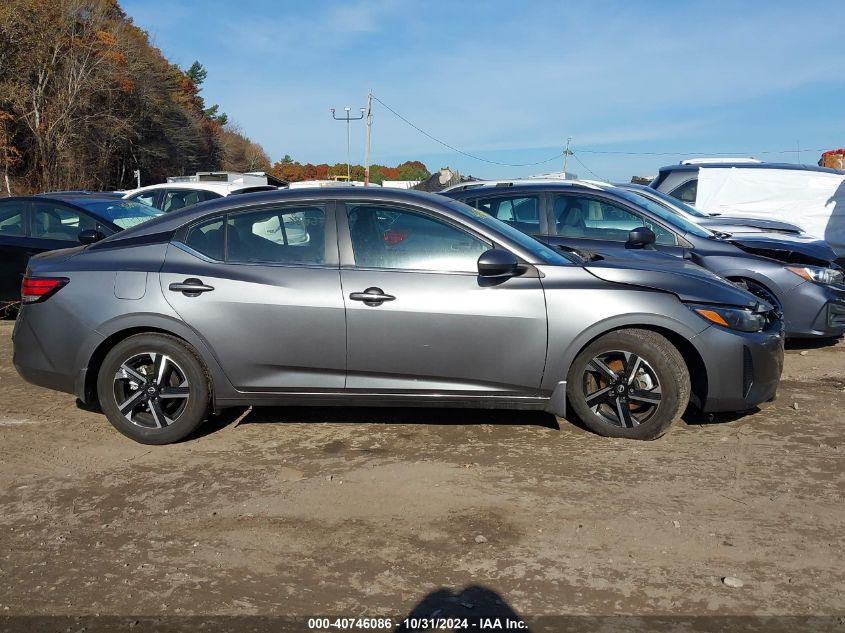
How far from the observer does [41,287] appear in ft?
17.8

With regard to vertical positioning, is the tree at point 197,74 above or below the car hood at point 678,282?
above

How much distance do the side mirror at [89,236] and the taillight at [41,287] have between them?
6.74ft

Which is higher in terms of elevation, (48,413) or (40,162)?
(40,162)

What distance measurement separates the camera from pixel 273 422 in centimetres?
582

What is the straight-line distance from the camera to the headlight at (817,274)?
315 inches

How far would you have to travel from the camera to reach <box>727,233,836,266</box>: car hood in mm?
8359

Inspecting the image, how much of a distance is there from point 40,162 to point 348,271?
3842cm

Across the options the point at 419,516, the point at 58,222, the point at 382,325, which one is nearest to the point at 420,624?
the point at 419,516

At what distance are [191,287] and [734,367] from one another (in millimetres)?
3424

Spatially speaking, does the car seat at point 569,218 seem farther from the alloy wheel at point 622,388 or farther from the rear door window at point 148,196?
the rear door window at point 148,196

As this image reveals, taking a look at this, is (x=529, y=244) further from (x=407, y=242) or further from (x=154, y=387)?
(x=154, y=387)

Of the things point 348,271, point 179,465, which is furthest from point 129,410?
point 348,271

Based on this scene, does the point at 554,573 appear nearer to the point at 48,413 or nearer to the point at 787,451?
the point at 787,451

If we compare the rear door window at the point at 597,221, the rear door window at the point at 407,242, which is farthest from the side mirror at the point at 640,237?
the rear door window at the point at 407,242
